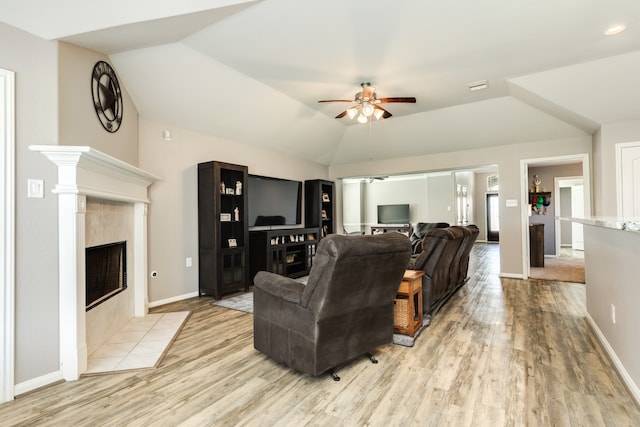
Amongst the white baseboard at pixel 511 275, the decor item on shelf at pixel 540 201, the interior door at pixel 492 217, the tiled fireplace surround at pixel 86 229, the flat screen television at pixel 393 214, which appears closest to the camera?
the tiled fireplace surround at pixel 86 229

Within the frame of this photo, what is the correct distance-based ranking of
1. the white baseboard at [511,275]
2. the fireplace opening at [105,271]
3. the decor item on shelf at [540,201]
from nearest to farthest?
the fireplace opening at [105,271] → the white baseboard at [511,275] → the decor item on shelf at [540,201]

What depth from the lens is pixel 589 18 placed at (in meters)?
2.65

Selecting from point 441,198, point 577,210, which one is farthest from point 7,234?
point 577,210

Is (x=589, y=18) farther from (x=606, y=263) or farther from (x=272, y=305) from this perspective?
(x=272, y=305)

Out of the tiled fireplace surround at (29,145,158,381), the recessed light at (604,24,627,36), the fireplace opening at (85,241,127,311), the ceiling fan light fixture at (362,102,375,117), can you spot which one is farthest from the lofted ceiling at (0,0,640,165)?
the fireplace opening at (85,241,127,311)

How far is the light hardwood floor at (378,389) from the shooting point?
166cm

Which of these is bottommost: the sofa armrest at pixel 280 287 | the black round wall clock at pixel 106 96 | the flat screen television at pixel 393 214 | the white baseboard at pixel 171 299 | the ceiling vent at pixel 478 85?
the white baseboard at pixel 171 299

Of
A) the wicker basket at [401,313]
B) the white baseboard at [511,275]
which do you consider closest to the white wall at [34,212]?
the wicker basket at [401,313]

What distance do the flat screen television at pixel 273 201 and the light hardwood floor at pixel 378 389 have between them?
96.5 inches

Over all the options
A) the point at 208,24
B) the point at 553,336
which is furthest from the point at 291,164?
the point at 553,336

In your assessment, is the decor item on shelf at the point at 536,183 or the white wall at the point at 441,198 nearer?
the decor item on shelf at the point at 536,183

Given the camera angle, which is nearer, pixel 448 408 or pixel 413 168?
pixel 448 408

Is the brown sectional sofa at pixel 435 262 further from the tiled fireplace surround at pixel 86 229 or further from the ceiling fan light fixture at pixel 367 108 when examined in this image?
the tiled fireplace surround at pixel 86 229

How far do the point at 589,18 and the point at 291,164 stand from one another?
4.55 meters
